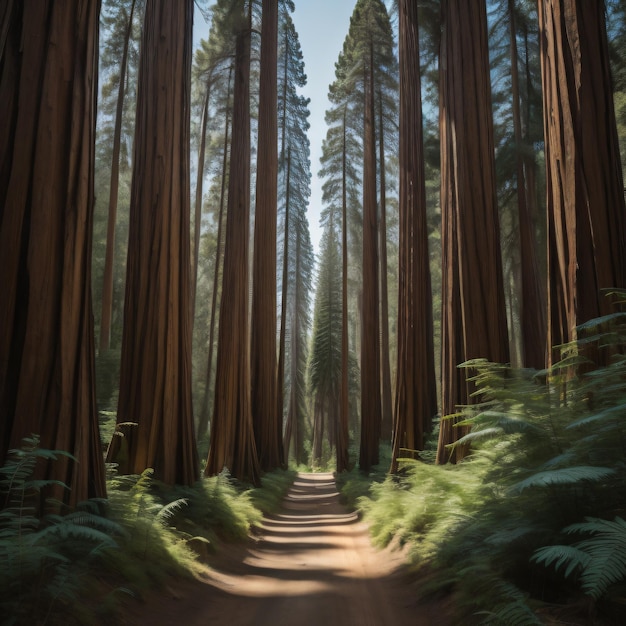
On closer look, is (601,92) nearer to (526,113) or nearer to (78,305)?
(78,305)

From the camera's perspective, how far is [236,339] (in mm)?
11016

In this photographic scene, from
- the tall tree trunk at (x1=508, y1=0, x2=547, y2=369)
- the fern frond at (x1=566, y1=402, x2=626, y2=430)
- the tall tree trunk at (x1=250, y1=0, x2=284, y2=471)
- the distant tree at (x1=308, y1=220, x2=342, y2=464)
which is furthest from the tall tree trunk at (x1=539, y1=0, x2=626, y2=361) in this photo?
the distant tree at (x1=308, y1=220, x2=342, y2=464)

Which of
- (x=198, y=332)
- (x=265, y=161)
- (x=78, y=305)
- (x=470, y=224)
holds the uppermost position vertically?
(x=265, y=161)

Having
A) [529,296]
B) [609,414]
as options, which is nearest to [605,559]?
[609,414]

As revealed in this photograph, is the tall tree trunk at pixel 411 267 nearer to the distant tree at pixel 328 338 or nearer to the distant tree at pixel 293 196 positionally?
the distant tree at pixel 293 196

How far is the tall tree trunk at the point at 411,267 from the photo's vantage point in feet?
30.4

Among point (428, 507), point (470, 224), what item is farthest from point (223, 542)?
point (470, 224)

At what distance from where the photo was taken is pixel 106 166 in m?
20.7

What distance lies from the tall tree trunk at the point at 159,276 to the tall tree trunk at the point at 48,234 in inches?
92.8

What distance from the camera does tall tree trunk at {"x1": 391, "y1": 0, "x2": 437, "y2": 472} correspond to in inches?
364

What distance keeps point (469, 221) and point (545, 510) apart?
4610mm

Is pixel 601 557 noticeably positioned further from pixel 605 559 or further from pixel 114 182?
pixel 114 182

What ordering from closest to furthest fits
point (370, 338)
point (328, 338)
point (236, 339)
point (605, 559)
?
1. point (605, 559)
2. point (236, 339)
3. point (370, 338)
4. point (328, 338)

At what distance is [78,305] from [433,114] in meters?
15.0
